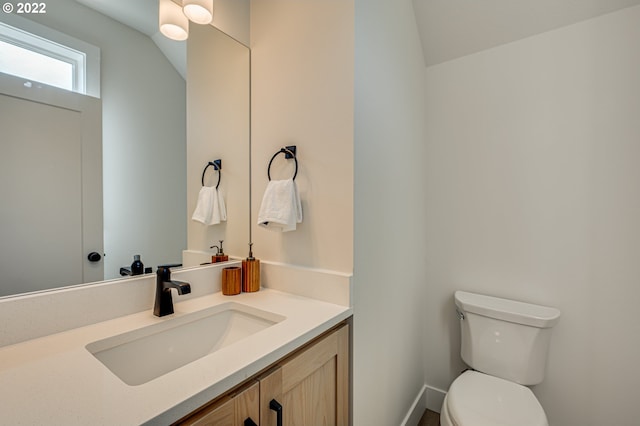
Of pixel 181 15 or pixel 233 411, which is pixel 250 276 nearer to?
pixel 233 411

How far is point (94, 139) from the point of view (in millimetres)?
927

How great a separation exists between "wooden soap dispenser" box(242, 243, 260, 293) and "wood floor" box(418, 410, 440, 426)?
1.39 metres

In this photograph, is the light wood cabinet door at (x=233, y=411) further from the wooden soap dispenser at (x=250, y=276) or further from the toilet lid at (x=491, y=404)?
the toilet lid at (x=491, y=404)

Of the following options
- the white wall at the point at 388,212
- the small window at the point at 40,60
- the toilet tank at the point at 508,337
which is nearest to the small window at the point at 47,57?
the small window at the point at 40,60

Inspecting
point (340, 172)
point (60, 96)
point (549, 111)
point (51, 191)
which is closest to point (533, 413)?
point (340, 172)

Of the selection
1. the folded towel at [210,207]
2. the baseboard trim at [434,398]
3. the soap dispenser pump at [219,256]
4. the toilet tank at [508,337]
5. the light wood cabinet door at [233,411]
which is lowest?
the baseboard trim at [434,398]

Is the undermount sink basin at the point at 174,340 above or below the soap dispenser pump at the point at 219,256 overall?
below

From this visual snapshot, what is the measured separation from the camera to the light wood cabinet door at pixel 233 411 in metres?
0.57

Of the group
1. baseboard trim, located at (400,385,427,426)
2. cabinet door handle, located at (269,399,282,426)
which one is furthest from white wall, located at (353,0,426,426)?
cabinet door handle, located at (269,399,282,426)

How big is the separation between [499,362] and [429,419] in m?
0.66

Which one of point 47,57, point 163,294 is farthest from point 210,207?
point 47,57

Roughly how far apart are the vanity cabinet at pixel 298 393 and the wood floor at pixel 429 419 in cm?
97

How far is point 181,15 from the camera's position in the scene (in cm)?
117

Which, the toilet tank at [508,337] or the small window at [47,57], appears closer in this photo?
the small window at [47,57]
